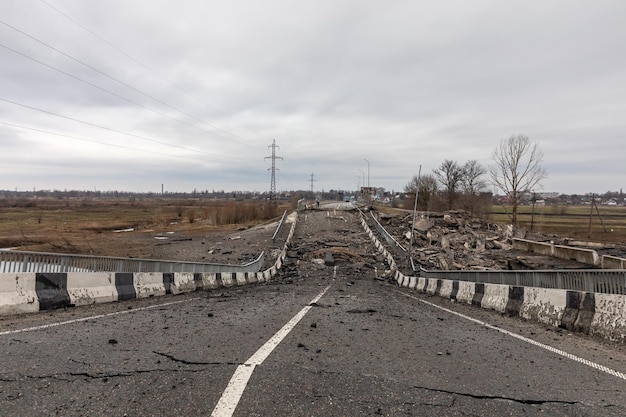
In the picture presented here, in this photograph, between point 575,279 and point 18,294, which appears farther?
point 575,279

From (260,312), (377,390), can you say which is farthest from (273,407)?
(260,312)

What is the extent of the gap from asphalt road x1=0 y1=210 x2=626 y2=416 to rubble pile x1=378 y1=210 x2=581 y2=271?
22430mm

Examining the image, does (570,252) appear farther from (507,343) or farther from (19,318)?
(19,318)

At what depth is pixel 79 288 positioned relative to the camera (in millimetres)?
8000

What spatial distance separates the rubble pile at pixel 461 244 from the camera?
99.3 feet

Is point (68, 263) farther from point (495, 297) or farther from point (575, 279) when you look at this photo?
point (575, 279)

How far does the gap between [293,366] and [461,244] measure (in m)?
36.5

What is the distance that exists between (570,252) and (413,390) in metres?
31.4

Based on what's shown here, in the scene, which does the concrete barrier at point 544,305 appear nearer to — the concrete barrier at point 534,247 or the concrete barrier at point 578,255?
the concrete barrier at point 578,255

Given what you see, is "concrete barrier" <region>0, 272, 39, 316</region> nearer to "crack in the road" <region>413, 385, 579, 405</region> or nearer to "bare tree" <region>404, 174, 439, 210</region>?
"crack in the road" <region>413, 385, 579, 405</region>

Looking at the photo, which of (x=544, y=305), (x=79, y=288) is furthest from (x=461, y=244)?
(x=79, y=288)

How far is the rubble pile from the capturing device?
30.3 metres

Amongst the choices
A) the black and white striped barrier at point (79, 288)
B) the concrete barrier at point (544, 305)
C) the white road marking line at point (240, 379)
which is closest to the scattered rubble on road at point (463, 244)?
the concrete barrier at point (544, 305)

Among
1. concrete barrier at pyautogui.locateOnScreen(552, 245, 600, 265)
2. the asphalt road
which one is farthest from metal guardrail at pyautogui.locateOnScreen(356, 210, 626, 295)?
concrete barrier at pyautogui.locateOnScreen(552, 245, 600, 265)
